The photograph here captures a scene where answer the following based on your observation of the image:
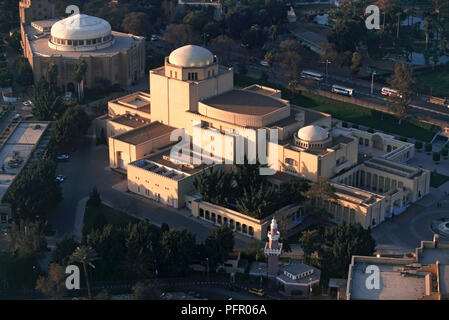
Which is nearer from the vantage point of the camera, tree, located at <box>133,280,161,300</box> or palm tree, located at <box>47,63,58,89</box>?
tree, located at <box>133,280,161,300</box>

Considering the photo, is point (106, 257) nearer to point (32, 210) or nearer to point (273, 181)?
point (32, 210)

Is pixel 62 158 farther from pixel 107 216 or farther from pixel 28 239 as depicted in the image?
pixel 28 239

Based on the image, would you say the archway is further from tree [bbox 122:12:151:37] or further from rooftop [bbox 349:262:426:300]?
tree [bbox 122:12:151:37]

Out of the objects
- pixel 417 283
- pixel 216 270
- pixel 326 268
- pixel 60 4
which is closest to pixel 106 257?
pixel 216 270

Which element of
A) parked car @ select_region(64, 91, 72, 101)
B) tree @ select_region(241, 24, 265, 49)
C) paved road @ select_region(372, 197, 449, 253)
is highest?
tree @ select_region(241, 24, 265, 49)

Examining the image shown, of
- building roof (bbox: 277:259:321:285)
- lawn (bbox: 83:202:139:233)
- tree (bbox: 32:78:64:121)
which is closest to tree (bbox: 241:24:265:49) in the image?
tree (bbox: 32:78:64:121)

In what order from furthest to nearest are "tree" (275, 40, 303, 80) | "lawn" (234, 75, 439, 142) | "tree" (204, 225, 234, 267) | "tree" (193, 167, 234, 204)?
"tree" (275, 40, 303, 80) < "lawn" (234, 75, 439, 142) < "tree" (193, 167, 234, 204) < "tree" (204, 225, 234, 267)

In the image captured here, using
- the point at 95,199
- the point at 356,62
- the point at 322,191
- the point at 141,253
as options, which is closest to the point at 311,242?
the point at 322,191
